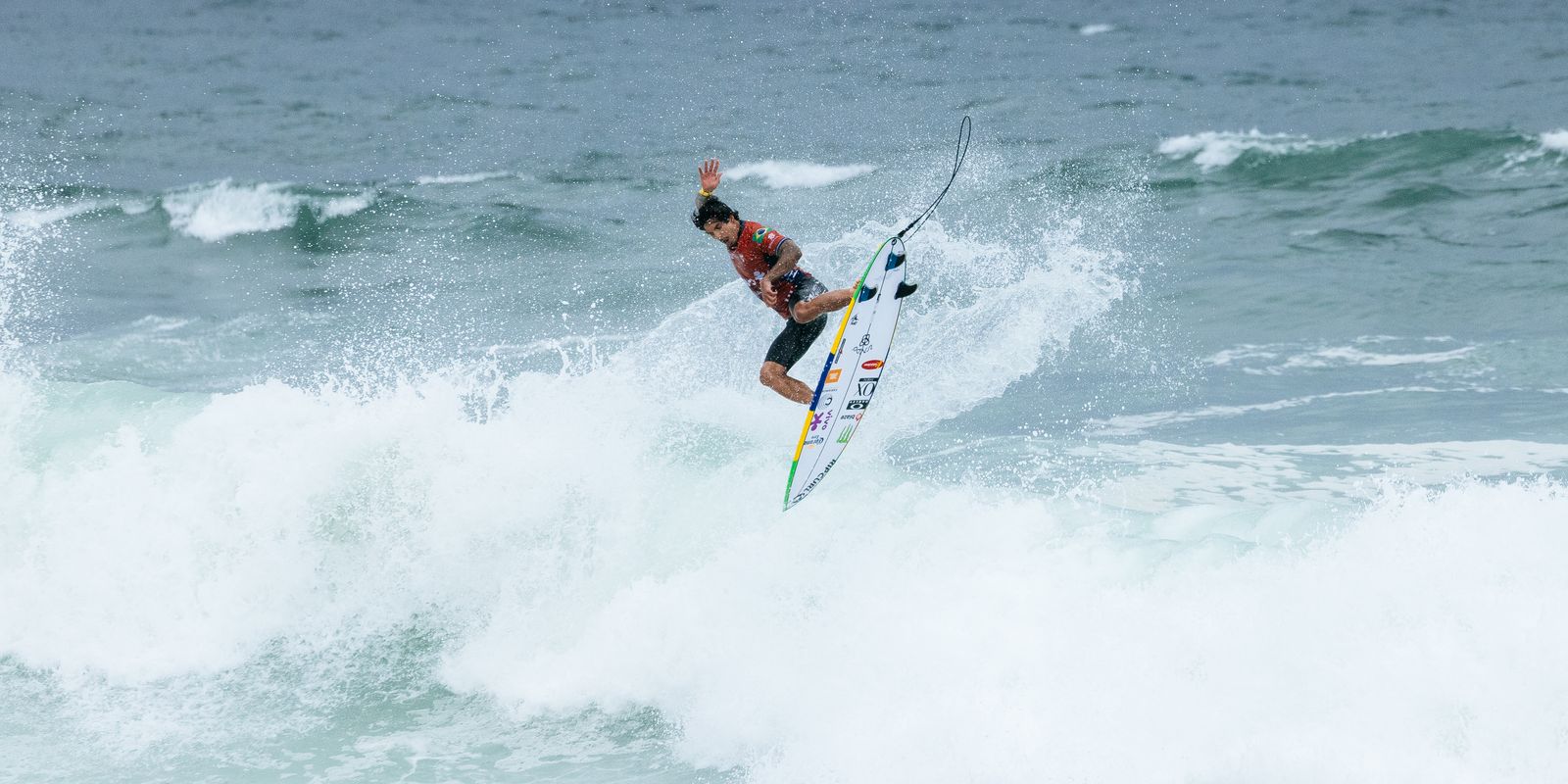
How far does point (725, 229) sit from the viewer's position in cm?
720

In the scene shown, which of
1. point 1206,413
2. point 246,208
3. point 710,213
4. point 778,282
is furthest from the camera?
point 246,208

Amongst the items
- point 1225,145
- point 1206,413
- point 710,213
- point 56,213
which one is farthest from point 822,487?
point 56,213

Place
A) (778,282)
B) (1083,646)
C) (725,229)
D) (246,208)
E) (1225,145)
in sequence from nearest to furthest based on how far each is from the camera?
(1083,646)
(725,229)
(778,282)
(1225,145)
(246,208)

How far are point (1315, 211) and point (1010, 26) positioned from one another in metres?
16.1

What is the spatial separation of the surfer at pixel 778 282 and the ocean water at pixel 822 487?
92 cm

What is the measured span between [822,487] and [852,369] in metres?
1.05

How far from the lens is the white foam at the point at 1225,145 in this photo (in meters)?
18.8

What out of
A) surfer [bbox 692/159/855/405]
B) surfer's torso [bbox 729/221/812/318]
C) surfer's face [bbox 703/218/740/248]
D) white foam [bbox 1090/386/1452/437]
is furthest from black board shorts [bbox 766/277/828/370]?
white foam [bbox 1090/386/1452/437]

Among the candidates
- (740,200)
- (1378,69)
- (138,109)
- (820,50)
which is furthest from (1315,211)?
(138,109)

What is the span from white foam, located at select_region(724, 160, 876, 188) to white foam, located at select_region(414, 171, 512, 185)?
3.48m

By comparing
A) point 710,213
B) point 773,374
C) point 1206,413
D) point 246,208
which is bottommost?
point 1206,413

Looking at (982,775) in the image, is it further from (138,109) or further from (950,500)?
(138,109)

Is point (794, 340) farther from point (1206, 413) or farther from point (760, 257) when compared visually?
point (1206, 413)

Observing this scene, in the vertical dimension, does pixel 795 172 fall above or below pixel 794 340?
above
